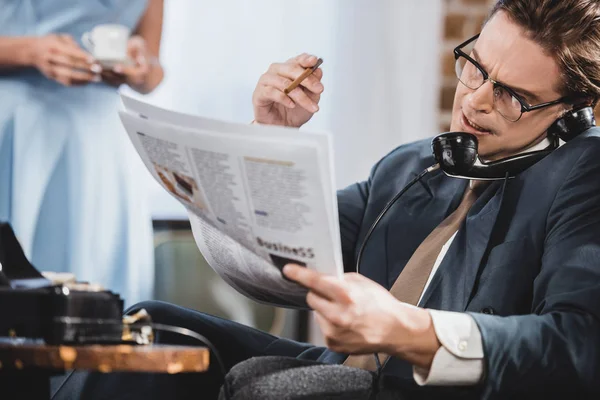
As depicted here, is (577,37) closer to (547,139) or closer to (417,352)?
(547,139)

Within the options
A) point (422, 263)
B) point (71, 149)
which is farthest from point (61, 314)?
point (71, 149)

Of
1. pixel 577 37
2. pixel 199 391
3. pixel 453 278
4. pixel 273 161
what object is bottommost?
pixel 199 391

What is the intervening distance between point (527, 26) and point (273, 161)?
20.4 inches

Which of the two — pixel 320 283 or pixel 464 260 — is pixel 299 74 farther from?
pixel 320 283

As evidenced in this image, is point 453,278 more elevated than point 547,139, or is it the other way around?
point 547,139

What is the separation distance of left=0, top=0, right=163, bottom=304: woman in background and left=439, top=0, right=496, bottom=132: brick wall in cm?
85

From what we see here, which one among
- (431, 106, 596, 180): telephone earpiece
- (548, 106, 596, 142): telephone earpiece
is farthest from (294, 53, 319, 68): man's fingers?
(548, 106, 596, 142): telephone earpiece

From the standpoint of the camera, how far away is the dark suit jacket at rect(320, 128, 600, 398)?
2.92 ft

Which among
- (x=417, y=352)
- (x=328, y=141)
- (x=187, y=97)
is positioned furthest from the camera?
(x=187, y=97)

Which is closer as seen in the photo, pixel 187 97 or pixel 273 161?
pixel 273 161

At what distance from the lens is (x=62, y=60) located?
2.14 m

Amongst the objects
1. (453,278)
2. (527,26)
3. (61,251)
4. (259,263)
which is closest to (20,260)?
(259,263)

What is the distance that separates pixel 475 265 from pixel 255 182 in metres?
0.39

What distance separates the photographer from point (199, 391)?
106 centimetres
